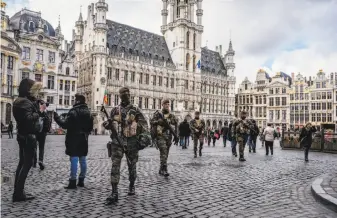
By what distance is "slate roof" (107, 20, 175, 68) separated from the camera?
2137 inches

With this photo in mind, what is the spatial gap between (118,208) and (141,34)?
190ft

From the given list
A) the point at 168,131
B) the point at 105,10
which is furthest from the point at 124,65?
the point at 168,131

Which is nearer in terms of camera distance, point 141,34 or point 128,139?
point 128,139

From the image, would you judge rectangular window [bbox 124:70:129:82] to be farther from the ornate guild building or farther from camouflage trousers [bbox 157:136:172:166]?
camouflage trousers [bbox 157:136:172:166]

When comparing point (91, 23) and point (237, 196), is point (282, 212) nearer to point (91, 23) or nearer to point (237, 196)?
point (237, 196)

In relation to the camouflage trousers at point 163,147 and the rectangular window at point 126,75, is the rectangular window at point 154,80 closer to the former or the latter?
the rectangular window at point 126,75

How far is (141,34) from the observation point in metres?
60.6

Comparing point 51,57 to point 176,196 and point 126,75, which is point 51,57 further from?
point 176,196

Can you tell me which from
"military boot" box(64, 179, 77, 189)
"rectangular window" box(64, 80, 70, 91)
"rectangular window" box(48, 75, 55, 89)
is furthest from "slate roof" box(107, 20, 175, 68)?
"military boot" box(64, 179, 77, 189)

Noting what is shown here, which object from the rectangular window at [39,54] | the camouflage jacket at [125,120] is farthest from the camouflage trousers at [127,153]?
the rectangular window at [39,54]

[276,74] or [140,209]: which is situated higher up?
[276,74]

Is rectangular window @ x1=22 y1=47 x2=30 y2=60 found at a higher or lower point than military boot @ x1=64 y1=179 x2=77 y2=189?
higher

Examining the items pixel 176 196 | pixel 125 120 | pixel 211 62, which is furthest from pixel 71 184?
pixel 211 62

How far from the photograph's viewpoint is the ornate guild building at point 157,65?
166 ft
